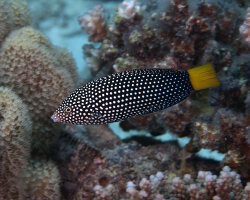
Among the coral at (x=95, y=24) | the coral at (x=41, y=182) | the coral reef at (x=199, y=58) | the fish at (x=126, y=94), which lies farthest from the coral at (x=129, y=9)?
the coral at (x=41, y=182)

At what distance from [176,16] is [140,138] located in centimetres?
223

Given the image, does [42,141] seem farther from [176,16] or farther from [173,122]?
[176,16]

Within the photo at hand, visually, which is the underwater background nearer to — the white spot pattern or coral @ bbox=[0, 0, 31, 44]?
coral @ bbox=[0, 0, 31, 44]

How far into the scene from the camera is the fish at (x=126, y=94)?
3.17 meters

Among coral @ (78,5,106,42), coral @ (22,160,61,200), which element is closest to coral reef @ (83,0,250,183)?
coral @ (78,5,106,42)

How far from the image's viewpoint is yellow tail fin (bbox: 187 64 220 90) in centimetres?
317

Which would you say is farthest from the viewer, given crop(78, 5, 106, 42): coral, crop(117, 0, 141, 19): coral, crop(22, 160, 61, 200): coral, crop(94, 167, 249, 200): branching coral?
crop(78, 5, 106, 42): coral

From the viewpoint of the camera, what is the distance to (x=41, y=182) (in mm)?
4129

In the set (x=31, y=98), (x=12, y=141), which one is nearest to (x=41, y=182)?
(x=12, y=141)

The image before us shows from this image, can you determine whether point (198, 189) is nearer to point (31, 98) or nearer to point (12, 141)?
point (12, 141)

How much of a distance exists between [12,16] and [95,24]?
185 cm

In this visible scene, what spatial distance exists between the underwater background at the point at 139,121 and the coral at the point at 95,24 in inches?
26.6

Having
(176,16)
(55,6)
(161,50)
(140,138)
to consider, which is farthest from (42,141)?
(55,6)

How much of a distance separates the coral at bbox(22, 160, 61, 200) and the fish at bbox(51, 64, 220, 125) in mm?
1313
